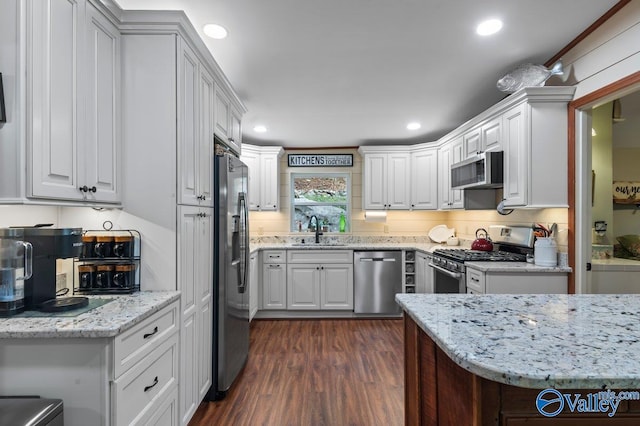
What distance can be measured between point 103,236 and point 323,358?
2.18 m

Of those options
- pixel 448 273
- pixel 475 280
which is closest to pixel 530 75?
pixel 475 280

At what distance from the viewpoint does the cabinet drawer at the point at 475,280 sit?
2588 mm

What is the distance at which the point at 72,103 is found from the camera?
1404 millimetres

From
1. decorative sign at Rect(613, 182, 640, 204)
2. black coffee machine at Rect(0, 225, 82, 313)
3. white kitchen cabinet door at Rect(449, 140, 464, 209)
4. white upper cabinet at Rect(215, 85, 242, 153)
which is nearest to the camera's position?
black coffee machine at Rect(0, 225, 82, 313)

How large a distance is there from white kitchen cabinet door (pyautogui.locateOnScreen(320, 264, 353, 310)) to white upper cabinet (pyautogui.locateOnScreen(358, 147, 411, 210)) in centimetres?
105

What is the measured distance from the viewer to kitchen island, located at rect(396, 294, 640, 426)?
30.2 inches

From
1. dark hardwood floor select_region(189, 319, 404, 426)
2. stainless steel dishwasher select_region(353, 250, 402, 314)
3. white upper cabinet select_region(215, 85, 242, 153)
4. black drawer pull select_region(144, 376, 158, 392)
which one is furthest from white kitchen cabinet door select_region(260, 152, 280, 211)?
black drawer pull select_region(144, 376, 158, 392)

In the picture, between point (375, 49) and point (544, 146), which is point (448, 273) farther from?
point (375, 49)

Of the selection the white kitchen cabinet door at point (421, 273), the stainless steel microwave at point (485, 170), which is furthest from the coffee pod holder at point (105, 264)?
the white kitchen cabinet door at point (421, 273)

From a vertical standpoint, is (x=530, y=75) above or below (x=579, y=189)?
above

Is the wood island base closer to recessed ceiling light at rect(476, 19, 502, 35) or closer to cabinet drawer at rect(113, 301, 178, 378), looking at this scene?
cabinet drawer at rect(113, 301, 178, 378)

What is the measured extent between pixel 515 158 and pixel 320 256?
2495mm

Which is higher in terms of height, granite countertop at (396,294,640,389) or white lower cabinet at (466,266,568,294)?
granite countertop at (396,294,640,389)

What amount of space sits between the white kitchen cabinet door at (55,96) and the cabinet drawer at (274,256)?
113 inches
